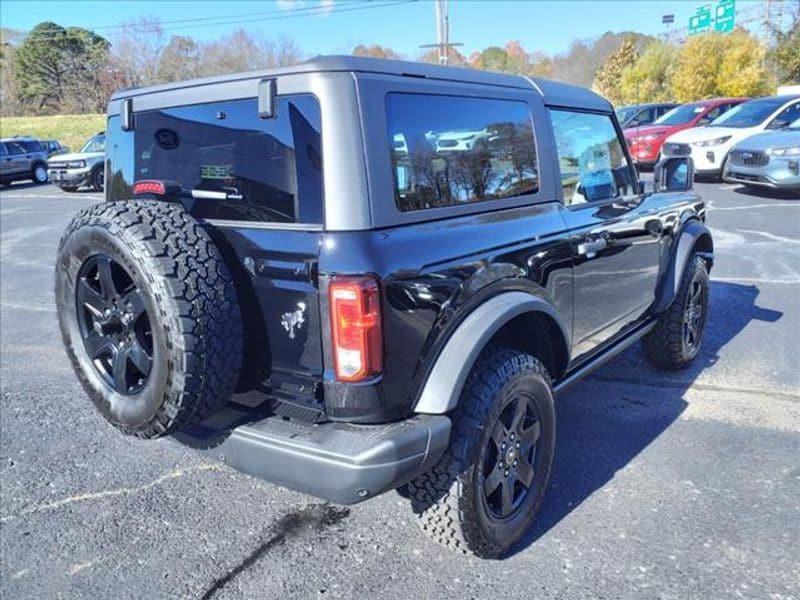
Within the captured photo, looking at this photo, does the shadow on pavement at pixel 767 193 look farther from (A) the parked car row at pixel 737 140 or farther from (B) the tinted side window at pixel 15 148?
(B) the tinted side window at pixel 15 148

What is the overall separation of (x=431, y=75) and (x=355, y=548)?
1969mm

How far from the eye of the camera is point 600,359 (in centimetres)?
358

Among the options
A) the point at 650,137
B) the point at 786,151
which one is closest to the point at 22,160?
the point at 650,137

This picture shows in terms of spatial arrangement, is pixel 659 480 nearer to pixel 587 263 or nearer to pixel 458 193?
pixel 587 263

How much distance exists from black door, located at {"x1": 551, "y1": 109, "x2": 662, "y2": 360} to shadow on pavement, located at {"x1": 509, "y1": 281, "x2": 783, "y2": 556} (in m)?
0.53

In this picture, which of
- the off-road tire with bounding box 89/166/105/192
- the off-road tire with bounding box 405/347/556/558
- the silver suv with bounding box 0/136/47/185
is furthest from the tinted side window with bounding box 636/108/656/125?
the silver suv with bounding box 0/136/47/185

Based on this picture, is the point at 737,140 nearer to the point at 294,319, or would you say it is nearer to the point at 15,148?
the point at 294,319

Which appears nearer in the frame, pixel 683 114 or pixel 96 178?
pixel 683 114

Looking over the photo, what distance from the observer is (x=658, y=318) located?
425 centimetres

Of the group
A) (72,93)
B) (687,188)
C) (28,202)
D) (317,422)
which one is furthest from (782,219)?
(72,93)

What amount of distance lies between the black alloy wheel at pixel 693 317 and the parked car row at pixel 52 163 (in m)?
16.4

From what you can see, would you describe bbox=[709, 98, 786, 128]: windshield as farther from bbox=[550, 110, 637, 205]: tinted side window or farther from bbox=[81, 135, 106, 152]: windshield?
bbox=[81, 135, 106, 152]: windshield

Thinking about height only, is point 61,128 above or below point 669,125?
above

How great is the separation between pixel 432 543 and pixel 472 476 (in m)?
0.53
